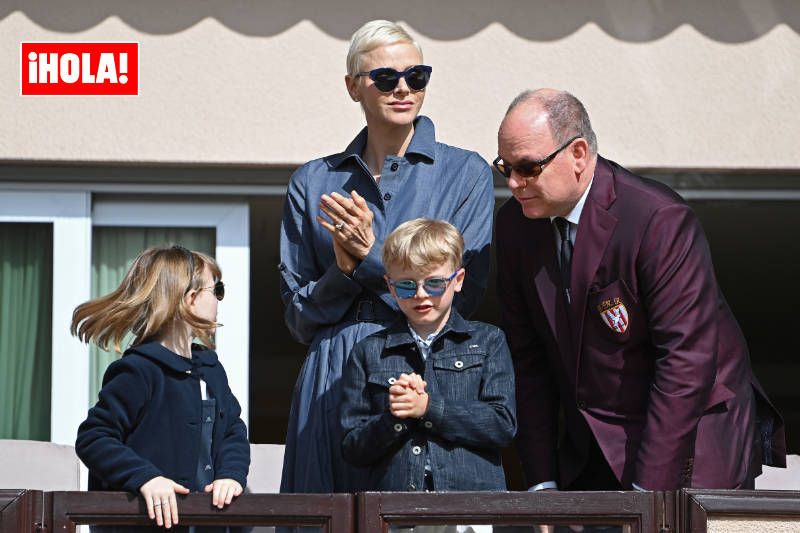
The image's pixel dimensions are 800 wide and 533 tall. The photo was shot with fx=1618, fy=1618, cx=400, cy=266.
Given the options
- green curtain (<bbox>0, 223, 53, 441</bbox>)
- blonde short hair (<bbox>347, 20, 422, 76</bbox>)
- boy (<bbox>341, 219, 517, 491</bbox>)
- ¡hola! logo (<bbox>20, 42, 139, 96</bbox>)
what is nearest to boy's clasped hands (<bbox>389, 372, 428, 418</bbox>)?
boy (<bbox>341, 219, 517, 491</bbox>)

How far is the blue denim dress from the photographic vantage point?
4.08 meters

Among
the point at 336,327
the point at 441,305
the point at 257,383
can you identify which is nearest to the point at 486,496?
the point at 441,305

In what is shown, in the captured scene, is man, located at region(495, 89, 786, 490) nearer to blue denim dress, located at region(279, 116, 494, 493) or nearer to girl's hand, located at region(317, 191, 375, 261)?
blue denim dress, located at region(279, 116, 494, 493)

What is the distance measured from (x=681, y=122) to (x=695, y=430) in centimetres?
264

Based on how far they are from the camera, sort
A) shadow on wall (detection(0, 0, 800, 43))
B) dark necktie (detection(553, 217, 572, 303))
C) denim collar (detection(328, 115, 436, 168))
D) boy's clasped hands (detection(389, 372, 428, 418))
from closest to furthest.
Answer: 1. boy's clasped hands (detection(389, 372, 428, 418))
2. dark necktie (detection(553, 217, 572, 303))
3. denim collar (detection(328, 115, 436, 168))
4. shadow on wall (detection(0, 0, 800, 43))

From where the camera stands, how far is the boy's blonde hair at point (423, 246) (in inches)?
152

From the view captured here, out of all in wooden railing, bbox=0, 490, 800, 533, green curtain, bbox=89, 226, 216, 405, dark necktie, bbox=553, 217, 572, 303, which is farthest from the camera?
green curtain, bbox=89, 226, 216, 405

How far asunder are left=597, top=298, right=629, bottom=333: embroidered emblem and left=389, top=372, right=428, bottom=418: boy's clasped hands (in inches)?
19.7

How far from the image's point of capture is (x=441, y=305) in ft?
12.8

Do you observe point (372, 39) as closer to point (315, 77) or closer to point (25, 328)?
point (315, 77)

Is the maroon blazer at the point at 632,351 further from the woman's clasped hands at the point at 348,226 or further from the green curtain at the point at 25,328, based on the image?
the green curtain at the point at 25,328

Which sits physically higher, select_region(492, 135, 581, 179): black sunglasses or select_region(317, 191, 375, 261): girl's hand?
select_region(492, 135, 581, 179): black sunglasses

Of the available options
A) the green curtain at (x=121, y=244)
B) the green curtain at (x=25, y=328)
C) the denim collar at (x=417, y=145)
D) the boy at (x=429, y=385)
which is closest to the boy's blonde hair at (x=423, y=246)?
the boy at (x=429, y=385)

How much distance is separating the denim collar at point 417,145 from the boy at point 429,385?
34 cm
